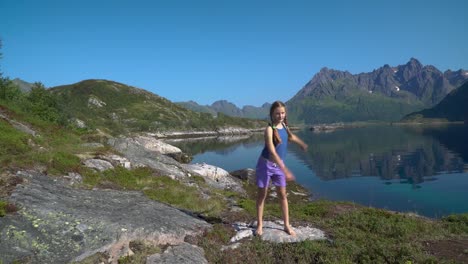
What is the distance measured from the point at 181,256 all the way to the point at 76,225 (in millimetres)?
3032

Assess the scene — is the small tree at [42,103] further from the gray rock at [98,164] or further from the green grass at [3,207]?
the green grass at [3,207]

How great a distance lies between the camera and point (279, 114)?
1074 centimetres

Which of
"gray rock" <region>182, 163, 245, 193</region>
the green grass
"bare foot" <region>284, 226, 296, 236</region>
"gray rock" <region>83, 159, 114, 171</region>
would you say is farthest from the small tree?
"bare foot" <region>284, 226, 296, 236</region>

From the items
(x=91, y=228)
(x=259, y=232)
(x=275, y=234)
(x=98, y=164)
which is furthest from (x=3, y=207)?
(x=98, y=164)

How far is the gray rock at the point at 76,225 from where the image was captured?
26.9 feet

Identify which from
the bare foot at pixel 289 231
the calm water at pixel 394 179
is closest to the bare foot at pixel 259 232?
the bare foot at pixel 289 231

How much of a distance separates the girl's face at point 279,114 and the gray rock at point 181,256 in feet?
14.9

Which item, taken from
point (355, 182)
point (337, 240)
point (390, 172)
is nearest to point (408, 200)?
point (355, 182)

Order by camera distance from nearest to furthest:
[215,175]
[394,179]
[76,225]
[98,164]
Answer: [76,225] → [98,164] → [215,175] → [394,179]

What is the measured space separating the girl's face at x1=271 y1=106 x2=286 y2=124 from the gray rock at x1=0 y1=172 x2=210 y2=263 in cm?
441

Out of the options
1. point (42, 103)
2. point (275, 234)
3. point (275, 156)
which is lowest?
point (275, 234)

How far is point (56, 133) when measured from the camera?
30.8 m

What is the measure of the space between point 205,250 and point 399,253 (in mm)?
5402

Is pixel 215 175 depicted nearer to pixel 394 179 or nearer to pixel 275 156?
pixel 275 156
